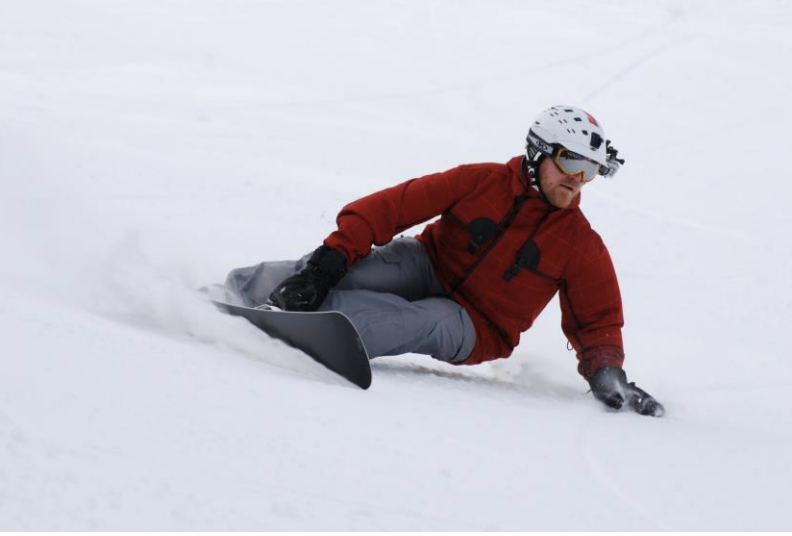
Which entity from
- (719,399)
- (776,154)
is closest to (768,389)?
(719,399)

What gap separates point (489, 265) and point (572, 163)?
505 millimetres

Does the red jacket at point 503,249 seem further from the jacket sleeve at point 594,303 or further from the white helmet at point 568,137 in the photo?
the white helmet at point 568,137

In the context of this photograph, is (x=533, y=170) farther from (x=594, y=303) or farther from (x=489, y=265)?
(x=594, y=303)

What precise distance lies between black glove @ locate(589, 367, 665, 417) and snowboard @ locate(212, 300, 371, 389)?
1.10m

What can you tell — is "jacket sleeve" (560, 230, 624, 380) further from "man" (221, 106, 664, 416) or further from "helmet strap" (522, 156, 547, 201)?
"helmet strap" (522, 156, 547, 201)

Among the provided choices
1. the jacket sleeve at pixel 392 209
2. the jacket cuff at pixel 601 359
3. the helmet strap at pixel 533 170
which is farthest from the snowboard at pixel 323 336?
the jacket cuff at pixel 601 359

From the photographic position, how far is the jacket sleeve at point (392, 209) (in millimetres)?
3715

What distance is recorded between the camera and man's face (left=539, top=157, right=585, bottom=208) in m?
3.74

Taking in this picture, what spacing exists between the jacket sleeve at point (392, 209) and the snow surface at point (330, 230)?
48 cm

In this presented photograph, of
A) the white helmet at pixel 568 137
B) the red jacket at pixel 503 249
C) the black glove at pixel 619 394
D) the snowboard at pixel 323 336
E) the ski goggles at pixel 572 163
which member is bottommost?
the black glove at pixel 619 394

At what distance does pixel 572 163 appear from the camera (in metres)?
3.73

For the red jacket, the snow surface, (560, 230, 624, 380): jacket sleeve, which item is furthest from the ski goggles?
the snow surface

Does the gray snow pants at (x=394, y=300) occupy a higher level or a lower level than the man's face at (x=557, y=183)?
lower

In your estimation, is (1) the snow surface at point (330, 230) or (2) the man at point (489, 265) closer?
(1) the snow surface at point (330, 230)
